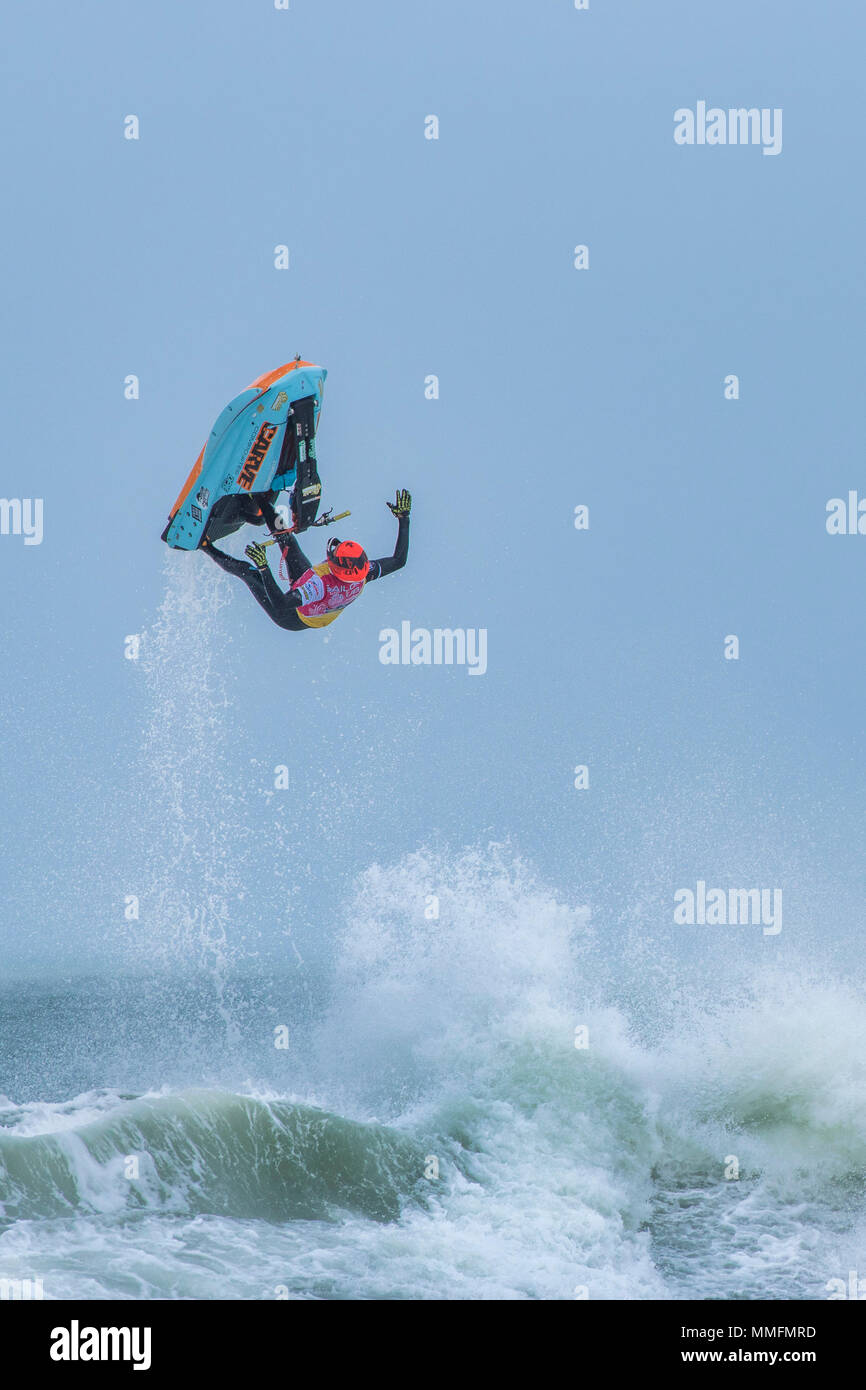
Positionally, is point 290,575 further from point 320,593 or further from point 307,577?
point 320,593

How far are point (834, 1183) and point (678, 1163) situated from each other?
185 centimetres

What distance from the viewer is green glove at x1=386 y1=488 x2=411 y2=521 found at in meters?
15.9

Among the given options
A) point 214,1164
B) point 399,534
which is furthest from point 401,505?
point 214,1164

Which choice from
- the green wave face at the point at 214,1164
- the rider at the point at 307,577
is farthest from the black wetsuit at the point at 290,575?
the green wave face at the point at 214,1164

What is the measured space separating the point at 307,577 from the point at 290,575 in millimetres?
166

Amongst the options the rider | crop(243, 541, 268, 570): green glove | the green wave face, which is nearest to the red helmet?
the rider

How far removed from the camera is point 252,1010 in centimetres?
5084

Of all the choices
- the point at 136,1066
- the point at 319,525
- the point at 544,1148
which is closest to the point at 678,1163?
the point at 544,1148

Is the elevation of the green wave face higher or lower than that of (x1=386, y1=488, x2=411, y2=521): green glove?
lower

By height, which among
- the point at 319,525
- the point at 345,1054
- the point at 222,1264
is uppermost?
the point at 319,525

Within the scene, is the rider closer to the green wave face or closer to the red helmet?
the red helmet

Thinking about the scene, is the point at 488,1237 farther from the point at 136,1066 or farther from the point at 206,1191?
the point at 136,1066

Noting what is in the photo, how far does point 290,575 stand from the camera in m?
15.6

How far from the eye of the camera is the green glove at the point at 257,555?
15281mm
